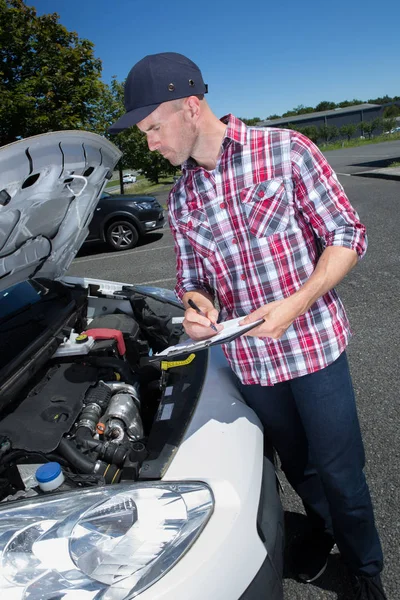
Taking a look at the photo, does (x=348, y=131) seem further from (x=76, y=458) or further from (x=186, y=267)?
(x=76, y=458)

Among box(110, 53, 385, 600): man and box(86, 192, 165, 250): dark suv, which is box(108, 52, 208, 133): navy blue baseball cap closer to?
box(110, 53, 385, 600): man

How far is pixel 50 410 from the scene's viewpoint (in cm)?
173

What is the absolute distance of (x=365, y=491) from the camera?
156 centimetres

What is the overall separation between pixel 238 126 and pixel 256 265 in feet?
1.45

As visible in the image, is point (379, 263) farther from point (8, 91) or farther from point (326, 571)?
point (8, 91)

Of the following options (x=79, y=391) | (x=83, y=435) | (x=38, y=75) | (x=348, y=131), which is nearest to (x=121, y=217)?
(x=38, y=75)

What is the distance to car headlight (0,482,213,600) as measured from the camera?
3.39 ft

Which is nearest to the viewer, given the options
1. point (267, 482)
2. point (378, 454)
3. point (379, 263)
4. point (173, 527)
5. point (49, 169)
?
point (173, 527)

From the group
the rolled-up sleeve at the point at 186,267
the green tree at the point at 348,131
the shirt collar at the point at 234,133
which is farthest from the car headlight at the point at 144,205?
the green tree at the point at 348,131

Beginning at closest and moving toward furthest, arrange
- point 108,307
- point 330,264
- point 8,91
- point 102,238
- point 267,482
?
point 330,264, point 267,482, point 108,307, point 102,238, point 8,91

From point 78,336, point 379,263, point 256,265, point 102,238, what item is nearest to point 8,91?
point 102,238

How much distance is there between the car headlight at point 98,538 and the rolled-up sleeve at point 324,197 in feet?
2.84

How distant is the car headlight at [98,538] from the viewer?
1033 millimetres

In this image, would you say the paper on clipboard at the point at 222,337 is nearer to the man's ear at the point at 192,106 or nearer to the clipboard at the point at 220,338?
the clipboard at the point at 220,338
